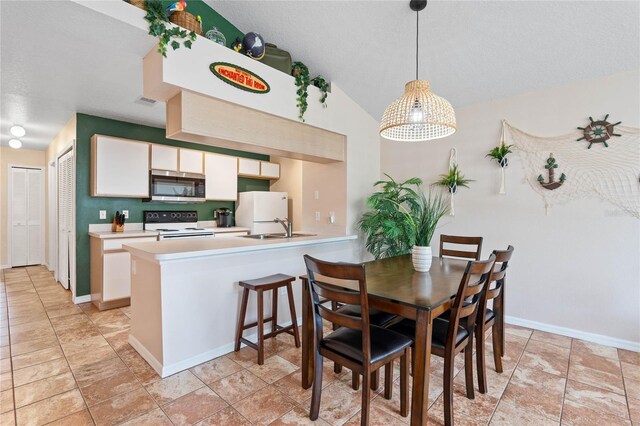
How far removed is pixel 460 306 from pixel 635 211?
2.32 metres

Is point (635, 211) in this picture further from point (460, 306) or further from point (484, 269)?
point (460, 306)

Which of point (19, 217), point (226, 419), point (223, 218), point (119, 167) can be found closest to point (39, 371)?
point (226, 419)

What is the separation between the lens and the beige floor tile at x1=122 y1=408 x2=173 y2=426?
1.76 metres

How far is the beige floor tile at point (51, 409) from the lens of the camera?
5.94 ft

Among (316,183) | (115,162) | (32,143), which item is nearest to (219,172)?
(115,162)

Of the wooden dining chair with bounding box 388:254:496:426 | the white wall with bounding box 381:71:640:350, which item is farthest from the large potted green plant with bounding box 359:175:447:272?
the wooden dining chair with bounding box 388:254:496:426

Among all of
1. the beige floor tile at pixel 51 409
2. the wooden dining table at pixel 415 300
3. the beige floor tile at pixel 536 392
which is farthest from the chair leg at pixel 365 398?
the beige floor tile at pixel 51 409

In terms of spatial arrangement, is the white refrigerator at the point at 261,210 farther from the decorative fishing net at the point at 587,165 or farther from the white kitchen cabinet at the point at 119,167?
the decorative fishing net at the point at 587,165

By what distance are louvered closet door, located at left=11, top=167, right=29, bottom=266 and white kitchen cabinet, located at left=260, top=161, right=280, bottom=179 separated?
475 centimetres

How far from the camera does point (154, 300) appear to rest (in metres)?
2.38

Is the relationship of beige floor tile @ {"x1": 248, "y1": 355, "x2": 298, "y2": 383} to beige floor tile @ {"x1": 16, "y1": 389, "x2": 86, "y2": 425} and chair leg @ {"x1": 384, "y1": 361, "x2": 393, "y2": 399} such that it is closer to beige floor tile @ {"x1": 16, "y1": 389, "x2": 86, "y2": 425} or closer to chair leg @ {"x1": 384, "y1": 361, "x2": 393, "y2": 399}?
chair leg @ {"x1": 384, "y1": 361, "x2": 393, "y2": 399}

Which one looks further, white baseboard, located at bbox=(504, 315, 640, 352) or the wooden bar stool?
white baseboard, located at bbox=(504, 315, 640, 352)

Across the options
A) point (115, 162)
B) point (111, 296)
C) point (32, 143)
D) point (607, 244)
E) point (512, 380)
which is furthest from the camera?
point (32, 143)

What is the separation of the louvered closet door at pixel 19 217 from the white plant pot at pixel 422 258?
747cm
